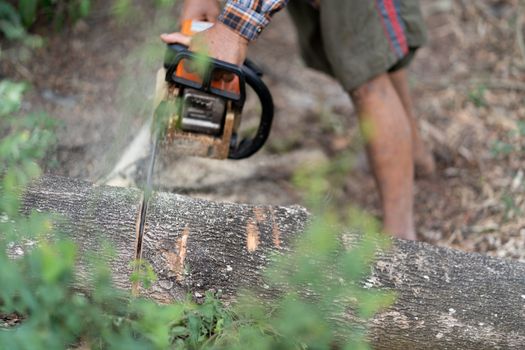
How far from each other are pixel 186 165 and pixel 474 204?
1375 millimetres

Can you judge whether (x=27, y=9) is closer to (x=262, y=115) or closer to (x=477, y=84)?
(x=262, y=115)

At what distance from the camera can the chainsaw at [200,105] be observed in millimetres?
2006

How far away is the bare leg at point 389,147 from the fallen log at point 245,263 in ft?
2.37

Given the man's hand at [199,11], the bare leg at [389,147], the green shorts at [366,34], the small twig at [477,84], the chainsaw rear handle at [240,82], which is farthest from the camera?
the small twig at [477,84]

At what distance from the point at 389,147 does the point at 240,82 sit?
0.81 metres

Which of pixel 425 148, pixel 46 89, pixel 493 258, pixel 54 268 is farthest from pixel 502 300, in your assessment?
pixel 46 89

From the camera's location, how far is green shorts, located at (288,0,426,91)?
245 centimetres

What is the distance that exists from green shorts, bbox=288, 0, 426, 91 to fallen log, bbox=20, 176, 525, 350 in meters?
0.81

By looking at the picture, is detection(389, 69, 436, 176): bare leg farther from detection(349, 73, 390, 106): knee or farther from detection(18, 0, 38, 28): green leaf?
detection(18, 0, 38, 28): green leaf

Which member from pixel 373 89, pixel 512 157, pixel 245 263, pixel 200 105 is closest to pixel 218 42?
pixel 200 105

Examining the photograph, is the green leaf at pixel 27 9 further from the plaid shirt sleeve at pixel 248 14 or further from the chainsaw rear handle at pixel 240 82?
the plaid shirt sleeve at pixel 248 14

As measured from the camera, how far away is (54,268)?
1.13 metres

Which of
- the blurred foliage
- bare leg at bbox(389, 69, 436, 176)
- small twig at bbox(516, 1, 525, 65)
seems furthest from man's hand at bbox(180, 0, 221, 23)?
small twig at bbox(516, 1, 525, 65)

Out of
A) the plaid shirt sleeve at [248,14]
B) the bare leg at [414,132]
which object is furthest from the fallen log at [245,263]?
the bare leg at [414,132]
